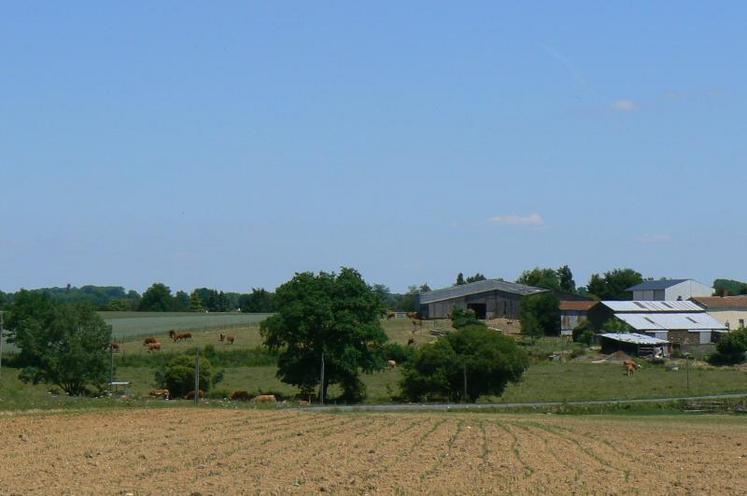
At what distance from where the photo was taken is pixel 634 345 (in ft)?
337

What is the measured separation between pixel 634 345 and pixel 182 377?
51449mm

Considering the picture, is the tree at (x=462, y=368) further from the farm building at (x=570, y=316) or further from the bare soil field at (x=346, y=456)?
the farm building at (x=570, y=316)

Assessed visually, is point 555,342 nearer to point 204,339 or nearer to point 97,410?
point 204,339

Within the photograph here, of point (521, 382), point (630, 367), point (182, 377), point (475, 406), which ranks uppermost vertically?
point (630, 367)

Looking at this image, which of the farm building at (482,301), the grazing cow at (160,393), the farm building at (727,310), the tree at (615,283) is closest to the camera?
the grazing cow at (160,393)

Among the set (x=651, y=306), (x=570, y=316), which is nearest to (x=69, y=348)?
(x=570, y=316)

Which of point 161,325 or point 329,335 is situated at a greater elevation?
point 161,325

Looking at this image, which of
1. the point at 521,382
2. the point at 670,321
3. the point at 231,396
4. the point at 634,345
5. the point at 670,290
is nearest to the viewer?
the point at 231,396

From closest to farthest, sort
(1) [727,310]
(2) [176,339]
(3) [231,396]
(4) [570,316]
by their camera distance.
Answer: (3) [231,396] → (2) [176,339] → (1) [727,310] → (4) [570,316]

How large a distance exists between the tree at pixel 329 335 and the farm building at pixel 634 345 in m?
42.4

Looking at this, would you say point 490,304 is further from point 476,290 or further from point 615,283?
point 615,283

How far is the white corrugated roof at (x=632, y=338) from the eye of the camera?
103 meters

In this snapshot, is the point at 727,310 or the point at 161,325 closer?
the point at 161,325

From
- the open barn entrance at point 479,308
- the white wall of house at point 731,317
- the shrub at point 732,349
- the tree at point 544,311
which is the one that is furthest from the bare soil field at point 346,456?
the open barn entrance at point 479,308
